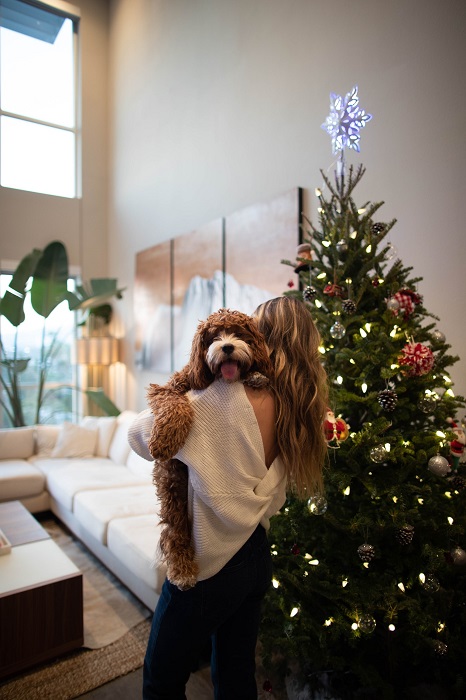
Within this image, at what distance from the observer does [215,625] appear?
1.13 metres

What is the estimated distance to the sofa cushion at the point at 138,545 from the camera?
2127 millimetres

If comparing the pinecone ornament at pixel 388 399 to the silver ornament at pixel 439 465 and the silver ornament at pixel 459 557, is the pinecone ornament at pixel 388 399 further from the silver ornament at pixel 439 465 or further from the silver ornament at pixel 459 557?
the silver ornament at pixel 459 557

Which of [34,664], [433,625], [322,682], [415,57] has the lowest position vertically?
[34,664]

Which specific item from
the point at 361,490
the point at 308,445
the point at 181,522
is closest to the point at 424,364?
the point at 361,490

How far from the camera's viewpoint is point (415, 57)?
7.53ft

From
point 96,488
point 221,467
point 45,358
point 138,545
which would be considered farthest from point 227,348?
point 45,358

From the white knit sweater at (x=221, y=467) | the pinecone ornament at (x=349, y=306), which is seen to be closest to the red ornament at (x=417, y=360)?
the pinecone ornament at (x=349, y=306)

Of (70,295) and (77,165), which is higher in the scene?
(77,165)

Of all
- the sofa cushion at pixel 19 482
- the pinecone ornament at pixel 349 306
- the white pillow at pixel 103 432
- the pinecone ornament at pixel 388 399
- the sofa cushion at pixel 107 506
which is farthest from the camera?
the white pillow at pixel 103 432

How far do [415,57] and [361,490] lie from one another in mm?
2130

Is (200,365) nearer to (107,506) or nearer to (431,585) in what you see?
(431,585)

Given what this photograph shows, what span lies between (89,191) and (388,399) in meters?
5.31

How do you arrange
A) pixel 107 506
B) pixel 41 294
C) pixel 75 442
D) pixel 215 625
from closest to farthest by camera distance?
pixel 215 625
pixel 107 506
pixel 75 442
pixel 41 294

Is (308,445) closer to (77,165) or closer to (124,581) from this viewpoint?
(124,581)
